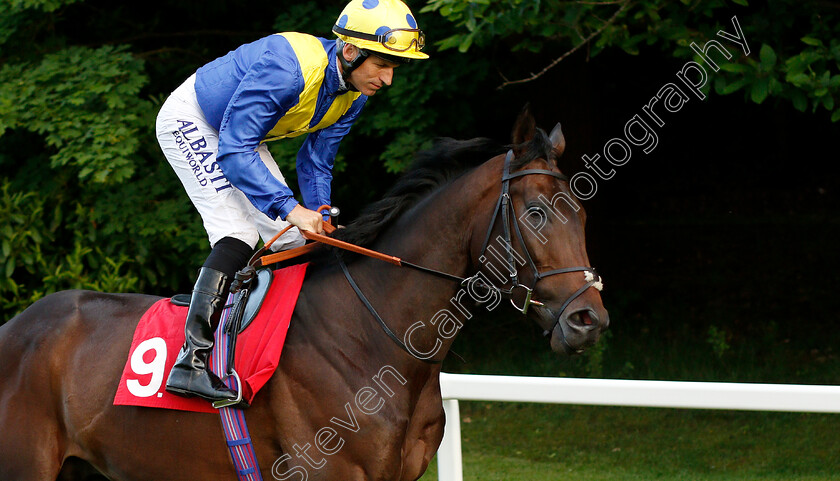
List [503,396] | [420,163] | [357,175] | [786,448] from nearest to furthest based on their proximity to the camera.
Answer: [420,163] → [503,396] → [786,448] → [357,175]

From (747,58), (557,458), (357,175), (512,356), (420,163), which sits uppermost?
(420,163)

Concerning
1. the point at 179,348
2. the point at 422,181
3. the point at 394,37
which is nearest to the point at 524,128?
the point at 422,181

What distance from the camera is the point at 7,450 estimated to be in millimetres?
3443

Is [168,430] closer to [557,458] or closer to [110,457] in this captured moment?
[110,457]

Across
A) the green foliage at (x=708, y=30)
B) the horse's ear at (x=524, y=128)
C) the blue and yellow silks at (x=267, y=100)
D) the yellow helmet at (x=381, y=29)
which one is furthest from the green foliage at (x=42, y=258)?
the horse's ear at (x=524, y=128)

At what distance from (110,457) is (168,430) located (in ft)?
0.99

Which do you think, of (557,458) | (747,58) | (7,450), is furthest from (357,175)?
(7,450)

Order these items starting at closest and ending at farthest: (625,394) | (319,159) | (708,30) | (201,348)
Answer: (201,348), (625,394), (319,159), (708,30)

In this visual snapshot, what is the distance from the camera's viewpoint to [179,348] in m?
3.29

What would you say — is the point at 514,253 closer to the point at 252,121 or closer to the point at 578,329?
the point at 578,329

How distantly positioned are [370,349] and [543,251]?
0.73m

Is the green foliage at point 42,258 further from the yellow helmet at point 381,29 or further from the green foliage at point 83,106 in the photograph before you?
the yellow helmet at point 381,29

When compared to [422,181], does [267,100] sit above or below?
above

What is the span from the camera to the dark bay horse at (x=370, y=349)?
2965 mm
